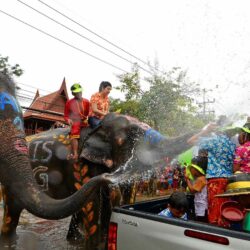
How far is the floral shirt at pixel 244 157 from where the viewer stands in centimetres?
399

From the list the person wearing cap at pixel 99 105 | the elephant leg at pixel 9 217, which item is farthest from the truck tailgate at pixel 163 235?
the person wearing cap at pixel 99 105

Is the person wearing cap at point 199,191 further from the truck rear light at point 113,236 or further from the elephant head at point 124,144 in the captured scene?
the truck rear light at point 113,236

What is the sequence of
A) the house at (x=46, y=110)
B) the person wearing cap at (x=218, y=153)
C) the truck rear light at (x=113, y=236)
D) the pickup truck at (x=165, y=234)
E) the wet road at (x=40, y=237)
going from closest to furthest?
the pickup truck at (x=165, y=234)
the truck rear light at (x=113, y=236)
the person wearing cap at (x=218, y=153)
the wet road at (x=40, y=237)
the house at (x=46, y=110)

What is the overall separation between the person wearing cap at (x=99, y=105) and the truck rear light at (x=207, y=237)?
11.7 feet

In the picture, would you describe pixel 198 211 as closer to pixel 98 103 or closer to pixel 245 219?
pixel 245 219

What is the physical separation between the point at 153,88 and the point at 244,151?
12.5 m

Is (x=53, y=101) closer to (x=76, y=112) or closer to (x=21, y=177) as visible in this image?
(x=76, y=112)

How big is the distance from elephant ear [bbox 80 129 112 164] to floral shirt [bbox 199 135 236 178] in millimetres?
1558

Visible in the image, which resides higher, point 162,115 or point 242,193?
point 162,115

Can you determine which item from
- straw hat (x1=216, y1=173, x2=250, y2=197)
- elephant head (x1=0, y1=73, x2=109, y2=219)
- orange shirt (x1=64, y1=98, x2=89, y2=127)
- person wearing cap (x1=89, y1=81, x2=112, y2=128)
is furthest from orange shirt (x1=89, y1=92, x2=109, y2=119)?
straw hat (x1=216, y1=173, x2=250, y2=197)

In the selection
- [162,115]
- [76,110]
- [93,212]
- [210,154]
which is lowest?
[93,212]

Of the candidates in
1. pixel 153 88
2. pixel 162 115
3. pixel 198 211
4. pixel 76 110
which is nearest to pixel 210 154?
pixel 198 211

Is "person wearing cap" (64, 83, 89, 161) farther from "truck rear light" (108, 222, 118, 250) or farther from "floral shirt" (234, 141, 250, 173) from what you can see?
"truck rear light" (108, 222, 118, 250)

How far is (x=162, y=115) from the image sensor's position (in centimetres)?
1526
